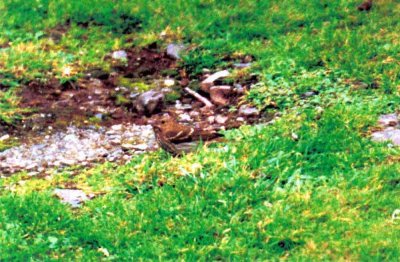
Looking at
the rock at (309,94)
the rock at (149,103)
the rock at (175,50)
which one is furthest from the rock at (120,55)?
the rock at (309,94)

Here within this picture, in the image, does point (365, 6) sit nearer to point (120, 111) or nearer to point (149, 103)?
point (149, 103)

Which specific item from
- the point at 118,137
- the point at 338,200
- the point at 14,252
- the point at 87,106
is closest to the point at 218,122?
the point at 118,137

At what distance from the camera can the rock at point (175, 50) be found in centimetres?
828

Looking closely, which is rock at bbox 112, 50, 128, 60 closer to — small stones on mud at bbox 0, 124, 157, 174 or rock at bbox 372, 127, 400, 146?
small stones on mud at bbox 0, 124, 157, 174

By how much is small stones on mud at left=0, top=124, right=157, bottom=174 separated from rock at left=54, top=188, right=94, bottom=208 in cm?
66

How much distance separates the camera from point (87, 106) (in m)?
7.47

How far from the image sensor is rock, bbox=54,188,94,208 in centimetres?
552

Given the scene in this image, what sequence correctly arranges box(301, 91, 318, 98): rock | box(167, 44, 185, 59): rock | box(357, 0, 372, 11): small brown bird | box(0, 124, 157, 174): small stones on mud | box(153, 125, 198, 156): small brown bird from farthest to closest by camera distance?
box(357, 0, 372, 11): small brown bird
box(167, 44, 185, 59): rock
box(301, 91, 318, 98): rock
box(0, 124, 157, 174): small stones on mud
box(153, 125, 198, 156): small brown bird

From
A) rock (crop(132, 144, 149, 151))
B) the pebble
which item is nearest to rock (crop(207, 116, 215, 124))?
rock (crop(132, 144, 149, 151))

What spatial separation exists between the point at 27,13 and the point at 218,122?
3482 millimetres

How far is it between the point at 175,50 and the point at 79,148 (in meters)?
2.16

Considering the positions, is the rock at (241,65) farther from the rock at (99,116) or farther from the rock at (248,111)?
the rock at (99,116)

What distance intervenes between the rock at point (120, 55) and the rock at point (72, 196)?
9.56 feet

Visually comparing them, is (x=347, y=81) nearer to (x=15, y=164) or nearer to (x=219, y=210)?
(x=219, y=210)
